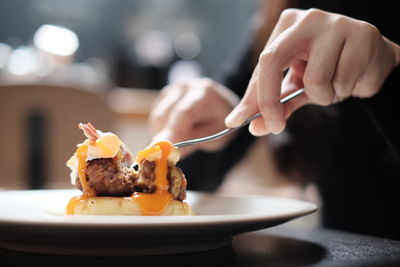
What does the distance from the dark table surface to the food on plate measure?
112mm

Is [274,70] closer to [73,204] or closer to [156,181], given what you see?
[156,181]

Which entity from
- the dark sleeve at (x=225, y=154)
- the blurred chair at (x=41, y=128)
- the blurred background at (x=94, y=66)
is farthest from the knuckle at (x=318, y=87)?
the blurred chair at (x=41, y=128)

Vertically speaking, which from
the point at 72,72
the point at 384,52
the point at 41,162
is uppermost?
the point at 72,72

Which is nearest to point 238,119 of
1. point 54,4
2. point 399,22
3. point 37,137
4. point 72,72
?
point 399,22

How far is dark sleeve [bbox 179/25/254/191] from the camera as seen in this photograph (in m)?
1.50

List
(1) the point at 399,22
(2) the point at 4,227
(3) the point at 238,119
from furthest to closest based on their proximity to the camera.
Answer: (1) the point at 399,22 → (3) the point at 238,119 → (2) the point at 4,227

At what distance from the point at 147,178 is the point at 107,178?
0.17 ft

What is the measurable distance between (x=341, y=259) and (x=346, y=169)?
762mm

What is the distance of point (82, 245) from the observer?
19.4 inches

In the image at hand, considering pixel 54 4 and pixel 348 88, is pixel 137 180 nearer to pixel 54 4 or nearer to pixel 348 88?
pixel 348 88

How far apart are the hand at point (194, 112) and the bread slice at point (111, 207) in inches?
14.1

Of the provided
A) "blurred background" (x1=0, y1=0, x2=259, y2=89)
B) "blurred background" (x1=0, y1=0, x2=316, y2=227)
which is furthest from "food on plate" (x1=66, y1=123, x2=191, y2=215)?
"blurred background" (x1=0, y1=0, x2=259, y2=89)

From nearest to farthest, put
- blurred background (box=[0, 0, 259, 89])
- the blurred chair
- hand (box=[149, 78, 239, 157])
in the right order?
1. hand (box=[149, 78, 239, 157])
2. the blurred chair
3. blurred background (box=[0, 0, 259, 89])

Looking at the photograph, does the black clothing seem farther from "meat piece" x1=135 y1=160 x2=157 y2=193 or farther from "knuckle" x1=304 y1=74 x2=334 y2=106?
"meat piece" x1=135 y1=160 x2=157 y2=193
